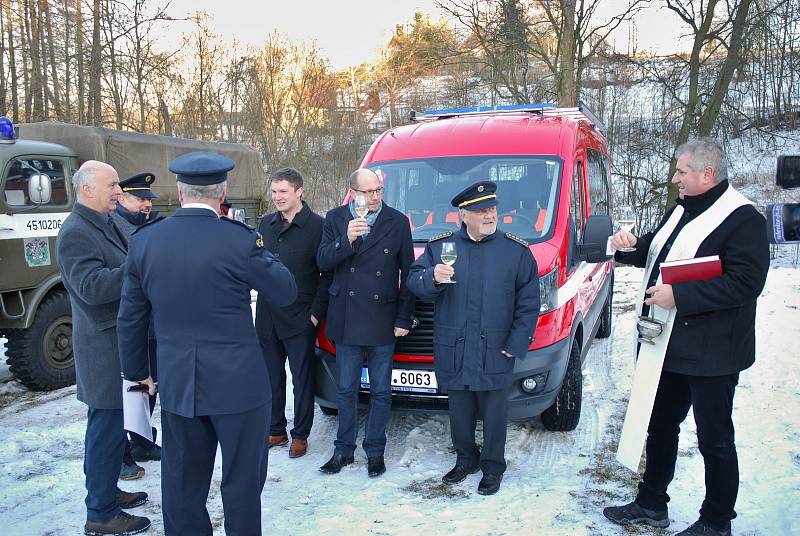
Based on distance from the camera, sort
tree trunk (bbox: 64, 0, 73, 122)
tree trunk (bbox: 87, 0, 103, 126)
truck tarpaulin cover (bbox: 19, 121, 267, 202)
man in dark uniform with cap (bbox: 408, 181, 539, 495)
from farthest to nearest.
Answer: tree trunk (bbox: 87, 0, 103, 126), tree trunk (bbox: 64, 0, 73, 122), truck tarpaulin cover (bbox: 19, 121, 267, 202), man in dark uniform with cap (bbox: 408, 181, 539, 495)

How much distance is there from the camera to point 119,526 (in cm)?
347

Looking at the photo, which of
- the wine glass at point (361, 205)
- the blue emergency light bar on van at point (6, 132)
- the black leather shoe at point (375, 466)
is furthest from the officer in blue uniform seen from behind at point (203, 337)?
the blue emergency light bar on van at point (6, 132)

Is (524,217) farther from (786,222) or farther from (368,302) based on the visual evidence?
(786,222)

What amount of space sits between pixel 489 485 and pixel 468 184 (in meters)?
2.32

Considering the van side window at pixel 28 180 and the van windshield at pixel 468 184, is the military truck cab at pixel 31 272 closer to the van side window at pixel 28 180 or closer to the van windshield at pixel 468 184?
the van side window at pixel 28 180

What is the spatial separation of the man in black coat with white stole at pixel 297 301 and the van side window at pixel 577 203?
6.35 feet

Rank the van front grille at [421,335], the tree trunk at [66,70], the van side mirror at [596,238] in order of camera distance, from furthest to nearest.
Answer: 1. the tree trunk at [66,70]
2. the van front grille at [421,335]
3. the van side mirror at [596,238]

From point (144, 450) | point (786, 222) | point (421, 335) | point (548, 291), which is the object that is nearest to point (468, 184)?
point (548, 291)

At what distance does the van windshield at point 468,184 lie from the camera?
4.80m

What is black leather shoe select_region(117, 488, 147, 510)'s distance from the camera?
3.83 metres

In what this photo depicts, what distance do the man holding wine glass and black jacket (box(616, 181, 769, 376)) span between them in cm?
166

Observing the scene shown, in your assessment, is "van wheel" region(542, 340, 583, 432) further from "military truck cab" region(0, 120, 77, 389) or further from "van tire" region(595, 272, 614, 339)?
"military truck cab" region(0, 120, 77, 389)

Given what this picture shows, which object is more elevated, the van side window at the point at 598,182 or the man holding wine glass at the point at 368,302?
the van side window at the point at 598,182

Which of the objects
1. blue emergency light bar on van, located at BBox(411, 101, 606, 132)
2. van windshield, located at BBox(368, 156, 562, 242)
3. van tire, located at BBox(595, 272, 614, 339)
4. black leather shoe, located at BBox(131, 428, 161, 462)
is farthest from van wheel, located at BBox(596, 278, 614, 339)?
black leather shoe, located at BBox(131, 428, 161, 462)
